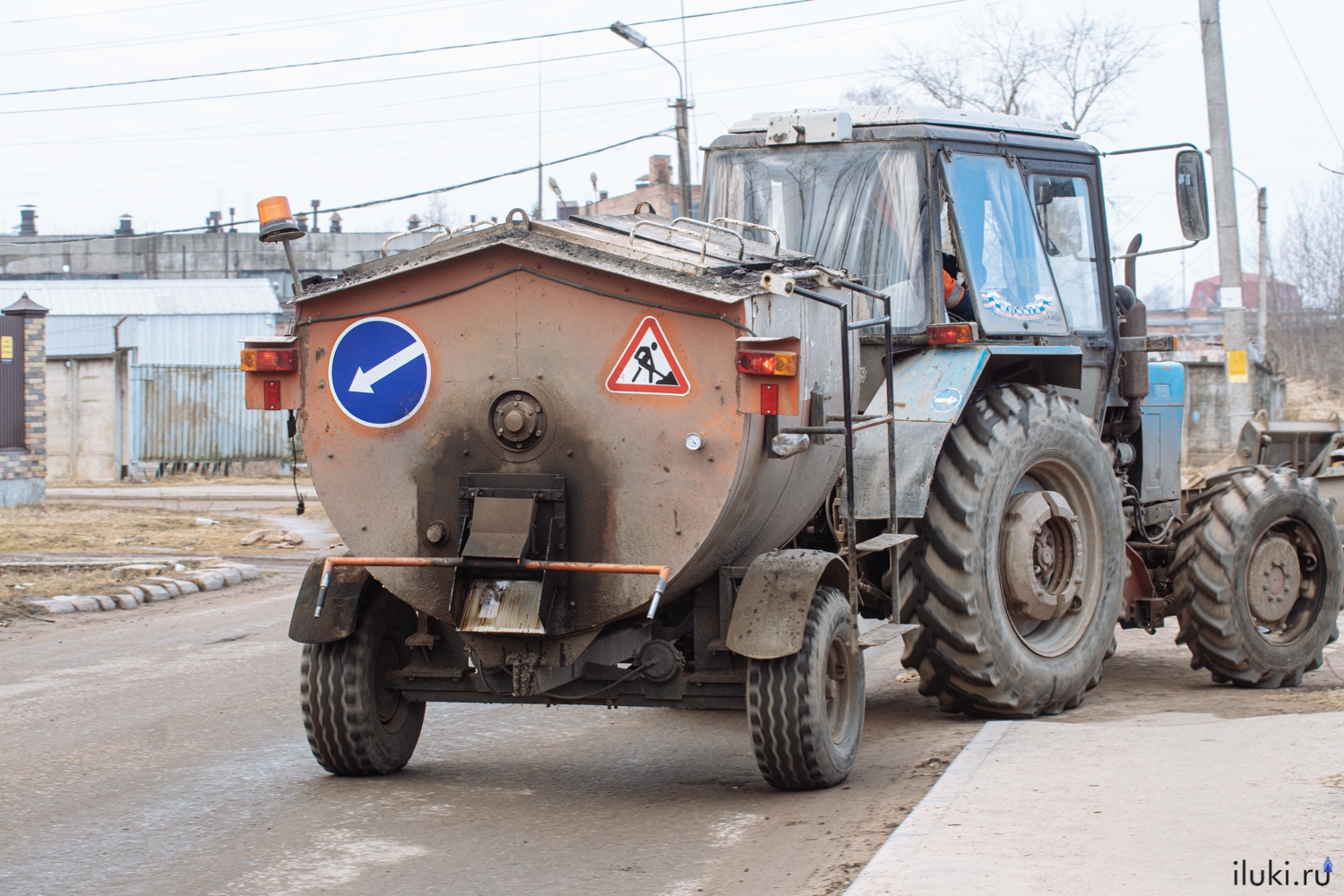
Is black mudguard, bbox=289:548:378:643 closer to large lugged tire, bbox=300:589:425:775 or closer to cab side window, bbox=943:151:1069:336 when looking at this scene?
large lugged tire, bbox=300:589:425:775

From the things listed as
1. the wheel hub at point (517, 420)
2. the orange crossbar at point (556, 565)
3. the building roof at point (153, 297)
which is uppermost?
the building roof at point (153, 297)

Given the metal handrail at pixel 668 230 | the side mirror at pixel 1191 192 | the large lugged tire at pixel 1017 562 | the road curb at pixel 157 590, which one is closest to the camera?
the metal handrail at pixel 668 230

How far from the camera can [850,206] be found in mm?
7332

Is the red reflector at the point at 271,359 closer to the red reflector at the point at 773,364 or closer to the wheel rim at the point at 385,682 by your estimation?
the wheel rim at the point at 385,682

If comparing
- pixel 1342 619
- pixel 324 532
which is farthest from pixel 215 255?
pixel 1342 619

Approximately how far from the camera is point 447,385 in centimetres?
546

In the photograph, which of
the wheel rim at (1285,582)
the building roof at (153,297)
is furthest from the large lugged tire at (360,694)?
the building roof at (153,297)

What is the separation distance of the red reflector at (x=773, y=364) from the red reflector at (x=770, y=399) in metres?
0.05

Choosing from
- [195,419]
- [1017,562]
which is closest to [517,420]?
[1017,562]

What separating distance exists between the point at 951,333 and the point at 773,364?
7.21ft

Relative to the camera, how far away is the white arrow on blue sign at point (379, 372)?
18.0ft

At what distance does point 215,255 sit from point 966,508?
60235 mm

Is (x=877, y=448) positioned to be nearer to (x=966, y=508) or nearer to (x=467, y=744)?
(x=966, y=508)

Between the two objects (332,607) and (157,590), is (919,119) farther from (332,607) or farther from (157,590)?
(157,590)
